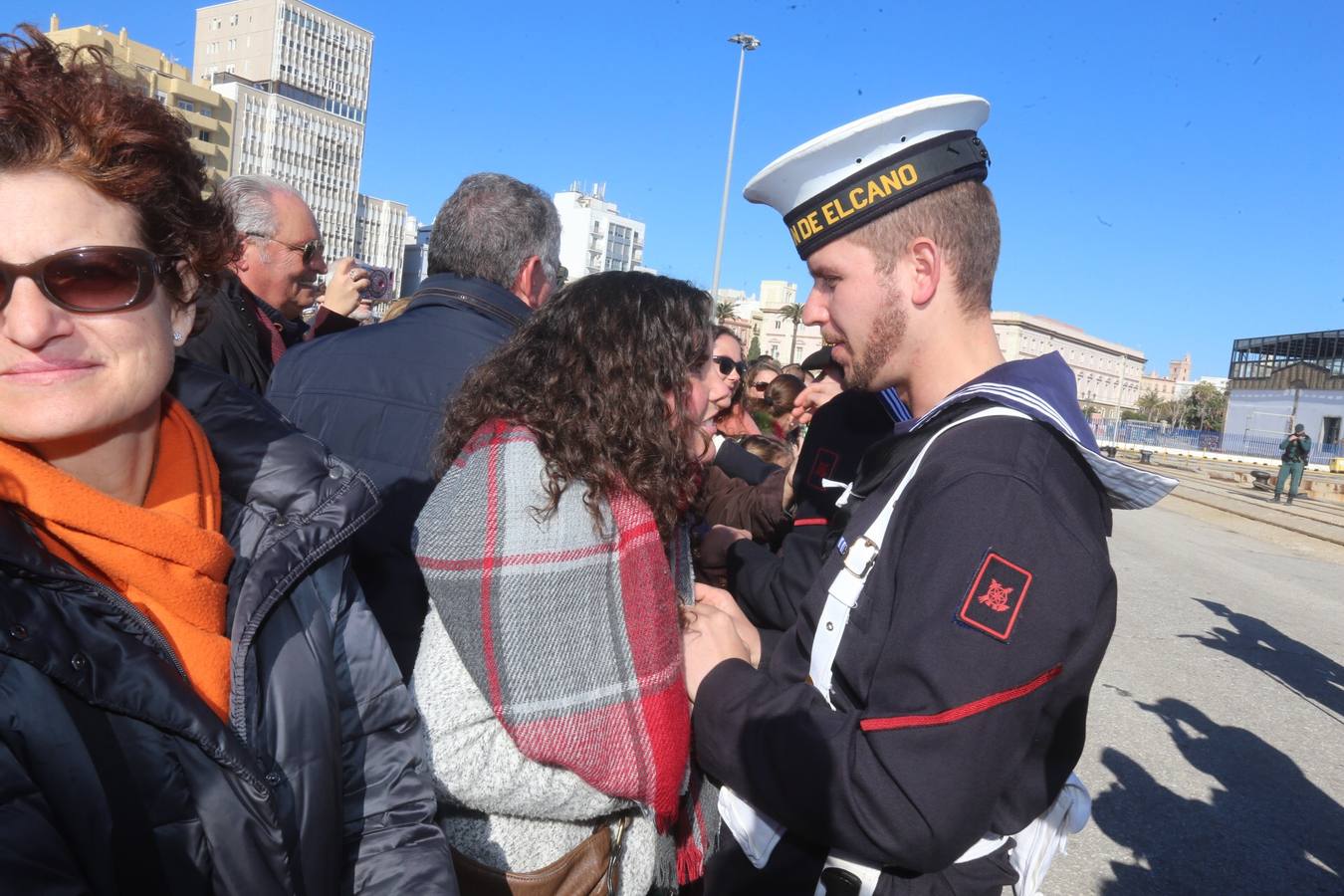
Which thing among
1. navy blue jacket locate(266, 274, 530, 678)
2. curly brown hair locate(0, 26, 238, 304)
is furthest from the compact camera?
curly brown hair locate(0, 26, 238, 304)

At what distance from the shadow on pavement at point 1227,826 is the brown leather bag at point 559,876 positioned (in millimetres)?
2873

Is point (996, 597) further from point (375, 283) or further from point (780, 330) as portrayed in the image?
point (780, 330)

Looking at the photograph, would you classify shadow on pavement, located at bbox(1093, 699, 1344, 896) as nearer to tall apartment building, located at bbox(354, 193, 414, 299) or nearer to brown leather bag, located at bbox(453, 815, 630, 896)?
brown leather bag, located at bbox(453, 815, 630, 896)

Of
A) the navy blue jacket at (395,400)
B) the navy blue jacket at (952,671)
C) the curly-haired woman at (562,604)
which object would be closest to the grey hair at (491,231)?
the navy blue jacket at (395,400)

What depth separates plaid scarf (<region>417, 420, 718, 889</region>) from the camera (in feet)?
5.51

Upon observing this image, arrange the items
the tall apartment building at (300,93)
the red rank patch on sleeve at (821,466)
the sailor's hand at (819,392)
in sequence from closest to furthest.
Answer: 1. the red rank patch on sleeve at (821,466)
2. the sailor's hand at (819,392)
3. the tall apartment building at (300,93)

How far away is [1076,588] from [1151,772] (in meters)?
4.31

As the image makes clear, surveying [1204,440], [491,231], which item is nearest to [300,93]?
[1204,440]

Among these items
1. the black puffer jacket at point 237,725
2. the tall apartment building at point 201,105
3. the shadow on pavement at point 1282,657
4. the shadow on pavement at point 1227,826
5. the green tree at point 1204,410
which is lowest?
the shadow on pavement at point 1227,826

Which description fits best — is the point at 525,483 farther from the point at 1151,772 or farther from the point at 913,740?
the point at 1151,772

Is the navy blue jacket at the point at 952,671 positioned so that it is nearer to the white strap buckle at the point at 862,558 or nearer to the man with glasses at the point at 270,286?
the white strap buckle at the point at 862,558

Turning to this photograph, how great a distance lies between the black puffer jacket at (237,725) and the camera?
1.08 metres

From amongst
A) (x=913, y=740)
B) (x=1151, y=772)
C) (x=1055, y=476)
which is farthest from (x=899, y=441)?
(x=1151, y=772)

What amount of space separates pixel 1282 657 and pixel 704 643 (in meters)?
7.64
